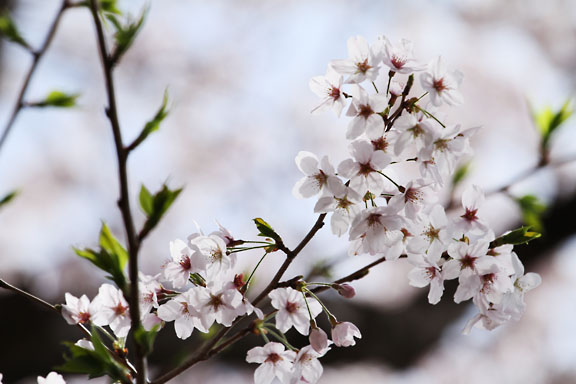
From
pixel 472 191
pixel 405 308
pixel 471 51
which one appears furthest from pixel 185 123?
pixel 472 191

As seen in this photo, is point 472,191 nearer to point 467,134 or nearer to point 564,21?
point 467,134

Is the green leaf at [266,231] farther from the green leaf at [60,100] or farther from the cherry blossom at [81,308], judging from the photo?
the green leaf at [60,100]

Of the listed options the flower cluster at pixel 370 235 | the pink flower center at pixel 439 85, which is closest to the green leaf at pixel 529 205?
the flower cluster at pixel 370 235

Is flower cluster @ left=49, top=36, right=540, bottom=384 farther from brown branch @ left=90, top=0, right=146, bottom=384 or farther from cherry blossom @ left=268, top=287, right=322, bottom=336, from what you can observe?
brown branch @ left=90, top=0, right=146, bottom=384

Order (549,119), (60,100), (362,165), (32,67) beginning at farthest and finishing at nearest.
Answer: (549,119) < (60,100) < (32,67) < (362,165)

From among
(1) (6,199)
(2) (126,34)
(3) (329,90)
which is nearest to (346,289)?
(3) (329,90)

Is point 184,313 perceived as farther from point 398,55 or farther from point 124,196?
point 398,55
